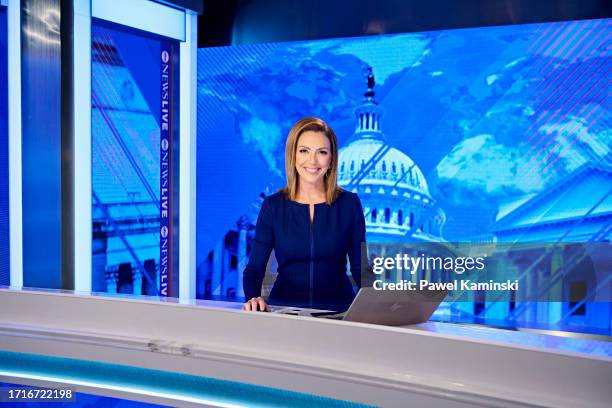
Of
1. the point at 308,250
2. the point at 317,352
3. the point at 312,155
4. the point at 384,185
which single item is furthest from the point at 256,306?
the point at 384,185

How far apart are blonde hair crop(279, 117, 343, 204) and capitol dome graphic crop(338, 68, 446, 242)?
2.36 metres

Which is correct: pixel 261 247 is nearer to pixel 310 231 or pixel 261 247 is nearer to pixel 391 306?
pixel 310 231

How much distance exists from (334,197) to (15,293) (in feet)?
3.44

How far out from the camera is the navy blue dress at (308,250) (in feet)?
6.93

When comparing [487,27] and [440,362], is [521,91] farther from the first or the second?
[440,362]

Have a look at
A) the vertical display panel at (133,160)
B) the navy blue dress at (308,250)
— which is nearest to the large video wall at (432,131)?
the vertical display panel at (133,160)

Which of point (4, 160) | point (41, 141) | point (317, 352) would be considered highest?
point (41, 141)

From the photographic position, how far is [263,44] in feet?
16.0

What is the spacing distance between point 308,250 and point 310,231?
0.21 ft

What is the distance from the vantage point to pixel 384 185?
453 cm

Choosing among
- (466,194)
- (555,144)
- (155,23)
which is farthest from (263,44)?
(555,144)

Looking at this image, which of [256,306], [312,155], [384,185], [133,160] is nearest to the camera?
[256,306]

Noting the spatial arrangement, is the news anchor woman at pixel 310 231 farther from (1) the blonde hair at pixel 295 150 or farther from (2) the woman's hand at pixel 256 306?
(2) the woman's hand at pixel 256 306

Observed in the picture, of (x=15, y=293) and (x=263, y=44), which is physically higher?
(x=263, y=44)
